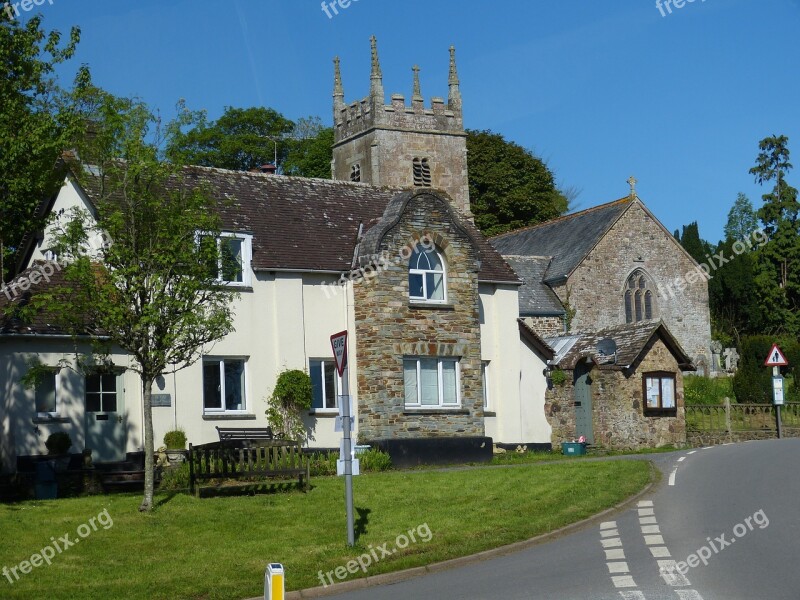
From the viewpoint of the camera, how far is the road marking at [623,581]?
523 inches

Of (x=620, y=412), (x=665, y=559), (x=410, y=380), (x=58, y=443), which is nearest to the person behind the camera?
(x=665, y=559)

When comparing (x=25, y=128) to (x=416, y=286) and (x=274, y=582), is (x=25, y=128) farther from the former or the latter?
(x=274, y=582)

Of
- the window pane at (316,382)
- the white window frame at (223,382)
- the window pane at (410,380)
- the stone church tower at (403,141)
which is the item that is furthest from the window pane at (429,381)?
the stone church tower at (403,141)

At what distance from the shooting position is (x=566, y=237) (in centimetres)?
5622

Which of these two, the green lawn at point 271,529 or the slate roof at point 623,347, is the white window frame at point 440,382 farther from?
the green lawn at point 271,529

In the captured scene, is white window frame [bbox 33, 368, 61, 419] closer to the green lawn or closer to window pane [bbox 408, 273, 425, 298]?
the green lawn

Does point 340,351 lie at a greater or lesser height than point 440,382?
greater

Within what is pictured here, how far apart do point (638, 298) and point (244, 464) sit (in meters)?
36.9

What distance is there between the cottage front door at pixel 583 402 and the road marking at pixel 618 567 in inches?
842

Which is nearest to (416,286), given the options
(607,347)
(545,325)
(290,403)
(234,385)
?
(290,403)

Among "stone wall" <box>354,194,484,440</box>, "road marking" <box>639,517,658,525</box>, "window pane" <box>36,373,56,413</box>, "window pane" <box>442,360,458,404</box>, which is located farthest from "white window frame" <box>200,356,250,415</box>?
"road marking" <box>639,517,658,525</box>

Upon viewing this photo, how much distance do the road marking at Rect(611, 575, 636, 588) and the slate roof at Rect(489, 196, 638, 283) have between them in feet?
128

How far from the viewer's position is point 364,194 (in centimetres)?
3431

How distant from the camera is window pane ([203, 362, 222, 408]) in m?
28.9
